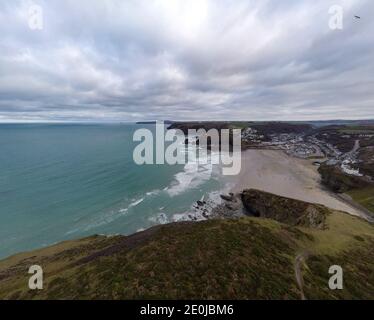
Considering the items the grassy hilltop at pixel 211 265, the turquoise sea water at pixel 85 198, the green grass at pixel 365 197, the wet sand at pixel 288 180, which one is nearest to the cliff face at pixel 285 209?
the grassy hilltop at pixel 211 265

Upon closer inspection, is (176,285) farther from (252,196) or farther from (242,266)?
(252,196)

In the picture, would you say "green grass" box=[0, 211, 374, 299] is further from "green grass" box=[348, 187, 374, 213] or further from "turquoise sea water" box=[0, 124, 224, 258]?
"green grass" box=[348, 187, 374, 213]

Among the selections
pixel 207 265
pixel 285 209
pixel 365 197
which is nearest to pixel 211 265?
pixel 207 265

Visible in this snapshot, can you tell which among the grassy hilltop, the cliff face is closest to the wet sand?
the cliff face

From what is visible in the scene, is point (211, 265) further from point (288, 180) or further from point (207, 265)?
point (288, 180)

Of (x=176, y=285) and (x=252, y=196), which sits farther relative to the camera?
(x=252, y=196)
